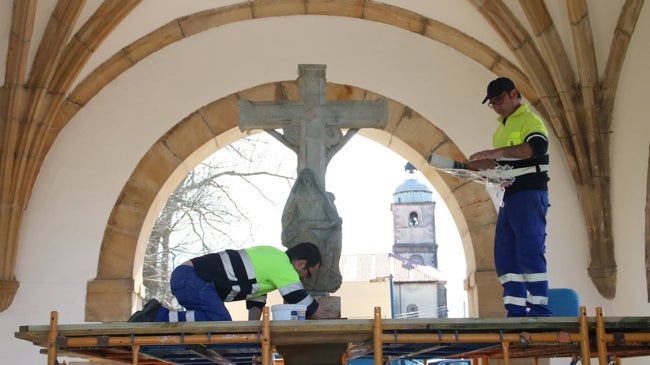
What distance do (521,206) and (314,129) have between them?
1624mm

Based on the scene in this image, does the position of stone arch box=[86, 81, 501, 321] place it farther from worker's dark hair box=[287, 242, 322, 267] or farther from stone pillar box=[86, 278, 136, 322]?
worker's dark hair box=[287, 242, 322, 267]

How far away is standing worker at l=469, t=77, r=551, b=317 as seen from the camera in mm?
4305

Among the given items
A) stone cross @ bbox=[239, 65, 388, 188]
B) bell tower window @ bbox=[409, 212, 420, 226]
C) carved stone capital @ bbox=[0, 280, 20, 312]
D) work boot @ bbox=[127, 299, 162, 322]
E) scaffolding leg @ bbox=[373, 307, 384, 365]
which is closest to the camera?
scaffolding leg @ bbox=[373, 307, 384, 365]

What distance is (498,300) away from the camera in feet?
26.2

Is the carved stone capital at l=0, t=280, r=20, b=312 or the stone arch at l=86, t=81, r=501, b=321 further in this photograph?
the stone arch at l=86, t=81, r=501, b=321

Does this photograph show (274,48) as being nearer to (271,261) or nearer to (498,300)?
(498,300)

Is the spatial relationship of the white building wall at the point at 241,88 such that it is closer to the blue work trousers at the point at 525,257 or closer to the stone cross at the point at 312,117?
the stone cross at the point at 312,117

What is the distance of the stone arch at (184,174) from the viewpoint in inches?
310

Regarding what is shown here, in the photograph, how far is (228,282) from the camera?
170 inches

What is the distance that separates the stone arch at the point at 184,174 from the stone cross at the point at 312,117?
264cm

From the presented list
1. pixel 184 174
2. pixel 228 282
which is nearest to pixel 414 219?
pixel 184 174

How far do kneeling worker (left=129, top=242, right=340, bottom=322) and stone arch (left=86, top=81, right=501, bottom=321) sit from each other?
12.0ft

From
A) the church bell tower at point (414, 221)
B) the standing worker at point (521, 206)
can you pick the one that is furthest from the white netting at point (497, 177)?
the church bell tower at point (414, 221)

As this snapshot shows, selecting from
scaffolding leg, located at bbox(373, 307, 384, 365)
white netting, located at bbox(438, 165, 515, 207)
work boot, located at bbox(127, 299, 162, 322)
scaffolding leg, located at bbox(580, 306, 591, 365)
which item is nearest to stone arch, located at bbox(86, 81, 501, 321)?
white netting, located at bbox(438, 165, 515, 207)
